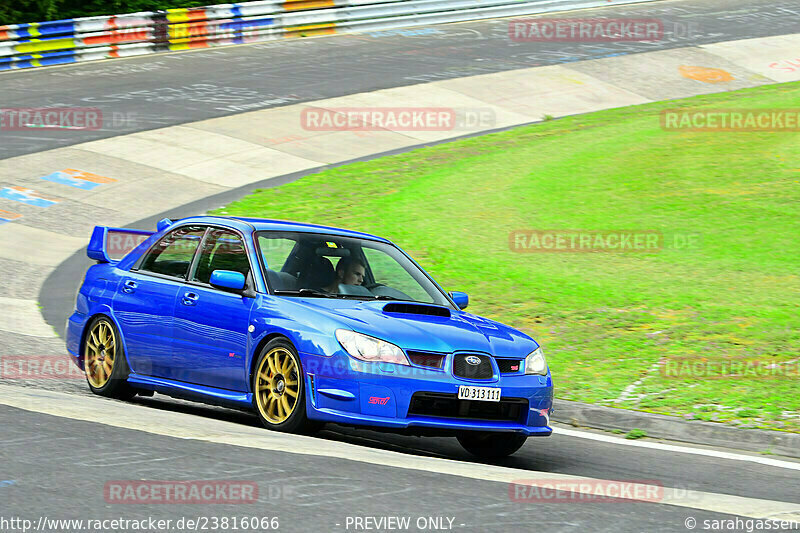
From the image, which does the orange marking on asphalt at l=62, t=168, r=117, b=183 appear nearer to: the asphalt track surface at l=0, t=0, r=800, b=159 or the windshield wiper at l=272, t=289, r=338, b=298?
the asphalt track surface at l=0, t=0, r=800, b=159

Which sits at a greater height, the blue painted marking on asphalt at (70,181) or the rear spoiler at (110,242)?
the rear spoiler at (110,242)

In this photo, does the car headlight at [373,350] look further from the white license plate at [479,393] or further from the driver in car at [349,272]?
the driver in car at [349,272]

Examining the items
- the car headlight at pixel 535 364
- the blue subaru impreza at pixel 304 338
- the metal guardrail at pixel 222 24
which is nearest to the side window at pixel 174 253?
the blue subaru impreza at pixel 304 338

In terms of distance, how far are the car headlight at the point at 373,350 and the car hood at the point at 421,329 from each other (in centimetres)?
4

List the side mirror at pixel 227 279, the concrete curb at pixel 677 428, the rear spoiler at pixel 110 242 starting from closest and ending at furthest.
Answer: the side mirror at pixel 227 279 < the concrete curb at pixel 677 428 < the rear spoiler at pixel 110 242

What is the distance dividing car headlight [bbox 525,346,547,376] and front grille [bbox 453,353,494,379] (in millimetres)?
380

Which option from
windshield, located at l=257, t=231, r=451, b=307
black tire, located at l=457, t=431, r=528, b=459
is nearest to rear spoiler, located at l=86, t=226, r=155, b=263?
windshield, located at l=257, t=231, r=451, b=307

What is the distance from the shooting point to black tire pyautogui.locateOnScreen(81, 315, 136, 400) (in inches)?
349

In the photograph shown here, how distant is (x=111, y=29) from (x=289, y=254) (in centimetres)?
2348

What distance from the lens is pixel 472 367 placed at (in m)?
7.25

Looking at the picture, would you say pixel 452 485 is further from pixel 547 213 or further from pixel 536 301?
pixel 547 213

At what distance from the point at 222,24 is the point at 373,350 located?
26.4 meters

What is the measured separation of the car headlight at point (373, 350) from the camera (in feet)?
23.3

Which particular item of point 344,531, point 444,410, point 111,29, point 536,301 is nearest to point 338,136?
point 111,29
